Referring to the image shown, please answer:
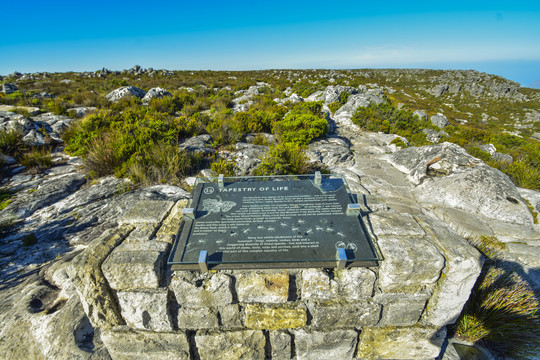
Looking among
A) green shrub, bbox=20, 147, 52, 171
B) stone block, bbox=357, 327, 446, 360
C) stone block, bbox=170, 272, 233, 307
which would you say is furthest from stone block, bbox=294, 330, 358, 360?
green shrub, bbox=20, 147, 52, 171

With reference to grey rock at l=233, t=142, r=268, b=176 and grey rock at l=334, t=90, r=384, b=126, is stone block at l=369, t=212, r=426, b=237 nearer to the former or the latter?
grey rock at l=233, t=142, r=268, b=176

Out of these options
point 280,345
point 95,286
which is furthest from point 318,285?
point 95,286

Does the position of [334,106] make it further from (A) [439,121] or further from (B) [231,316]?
(B) [231,316]

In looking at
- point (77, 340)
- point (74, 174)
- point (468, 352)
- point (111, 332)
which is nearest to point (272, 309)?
point (111, 332)

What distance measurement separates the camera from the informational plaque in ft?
6.68

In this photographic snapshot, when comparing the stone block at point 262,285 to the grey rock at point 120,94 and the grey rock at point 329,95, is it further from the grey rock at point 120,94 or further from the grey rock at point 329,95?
the grey rock at point 120,94

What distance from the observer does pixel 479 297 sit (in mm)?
2422

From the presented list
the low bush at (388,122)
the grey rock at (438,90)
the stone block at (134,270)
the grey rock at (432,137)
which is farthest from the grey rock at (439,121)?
the grey rock at (438,90)

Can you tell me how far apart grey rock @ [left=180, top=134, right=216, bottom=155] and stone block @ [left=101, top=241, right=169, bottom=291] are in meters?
3.85

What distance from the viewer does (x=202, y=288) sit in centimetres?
199

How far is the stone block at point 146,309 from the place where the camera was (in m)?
2.02

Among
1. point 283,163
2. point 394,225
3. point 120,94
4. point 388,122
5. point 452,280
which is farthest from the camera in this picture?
point 120,94

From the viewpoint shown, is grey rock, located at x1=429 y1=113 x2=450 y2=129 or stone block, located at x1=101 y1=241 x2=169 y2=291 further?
grey rock, located at x1=429 y1=113 x2=450 y2=129

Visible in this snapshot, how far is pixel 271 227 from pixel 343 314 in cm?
104
